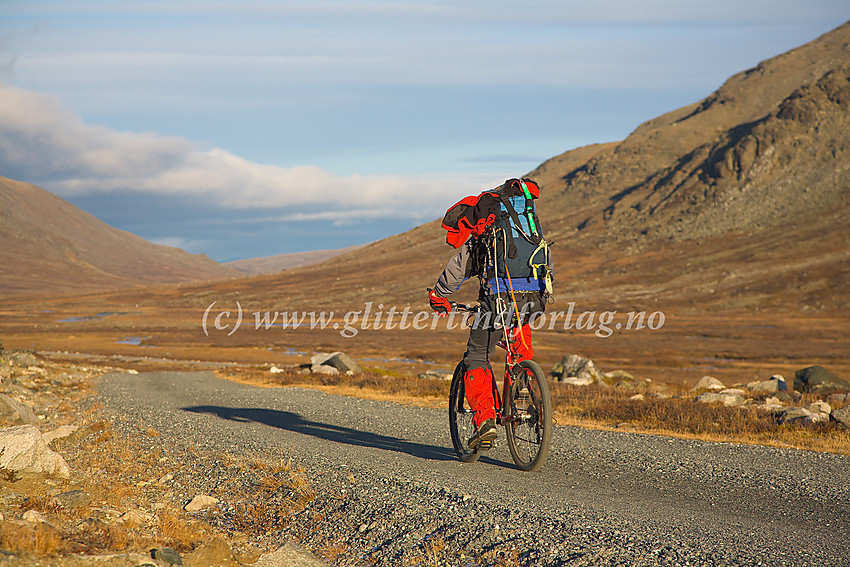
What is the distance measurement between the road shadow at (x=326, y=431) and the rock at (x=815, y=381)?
22234mm

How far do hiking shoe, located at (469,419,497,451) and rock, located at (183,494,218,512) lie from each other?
11.1ft

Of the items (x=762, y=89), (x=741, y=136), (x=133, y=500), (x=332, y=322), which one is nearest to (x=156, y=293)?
(x=332, y=322)

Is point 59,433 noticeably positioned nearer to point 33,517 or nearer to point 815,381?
point 33,517

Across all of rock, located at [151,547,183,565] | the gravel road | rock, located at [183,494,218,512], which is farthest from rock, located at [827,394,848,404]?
rock, located at [151,547,183,565]

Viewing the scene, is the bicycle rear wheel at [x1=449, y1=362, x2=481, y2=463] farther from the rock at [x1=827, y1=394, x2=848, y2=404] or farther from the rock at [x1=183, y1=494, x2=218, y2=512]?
the rock at [x1=827, y1=394, x2=848, y2=404]

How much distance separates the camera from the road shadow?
10.9 metres

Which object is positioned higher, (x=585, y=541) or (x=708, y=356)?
(x=585, y=541)

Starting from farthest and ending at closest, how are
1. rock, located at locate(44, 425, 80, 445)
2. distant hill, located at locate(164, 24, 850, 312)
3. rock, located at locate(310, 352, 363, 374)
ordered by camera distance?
distant hill, located at locate(164, 24, 850, 312) < rock, located at locate(310, 352, 363, 374) < rock, located at locate(44, 425, 80, 445)

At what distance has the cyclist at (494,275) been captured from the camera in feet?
28.5

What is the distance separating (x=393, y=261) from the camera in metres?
178

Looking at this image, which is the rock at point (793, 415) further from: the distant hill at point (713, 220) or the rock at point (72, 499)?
the distant hill at point (713, 220)

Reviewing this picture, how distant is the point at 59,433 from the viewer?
1280 cm

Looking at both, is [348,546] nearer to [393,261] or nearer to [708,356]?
[708,356]

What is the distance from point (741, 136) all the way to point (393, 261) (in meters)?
89.6
